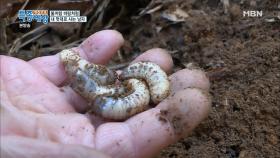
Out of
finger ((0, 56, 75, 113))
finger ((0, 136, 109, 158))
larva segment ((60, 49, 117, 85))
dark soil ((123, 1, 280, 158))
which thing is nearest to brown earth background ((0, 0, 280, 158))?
dark soil ((123, 1, 280, 158))

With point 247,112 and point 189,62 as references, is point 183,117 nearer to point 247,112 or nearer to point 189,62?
point 247,112

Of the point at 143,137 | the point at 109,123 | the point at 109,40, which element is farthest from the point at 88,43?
the point at 143,137

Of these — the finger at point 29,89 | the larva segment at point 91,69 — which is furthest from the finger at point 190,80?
the finger at point 29,89

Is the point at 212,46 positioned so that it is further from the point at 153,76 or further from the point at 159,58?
the point at 153,76

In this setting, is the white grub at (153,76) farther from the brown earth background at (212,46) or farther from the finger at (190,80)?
the brown earth background at (212,46)

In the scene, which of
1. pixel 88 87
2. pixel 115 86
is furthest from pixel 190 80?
pixel 88 87

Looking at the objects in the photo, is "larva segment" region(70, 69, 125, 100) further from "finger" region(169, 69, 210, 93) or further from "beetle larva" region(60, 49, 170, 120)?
"finger" region(169, 69, 210, 93)
